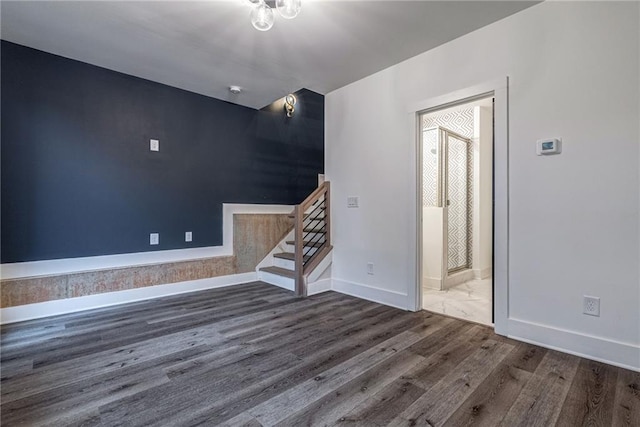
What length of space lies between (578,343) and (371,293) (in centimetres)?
173

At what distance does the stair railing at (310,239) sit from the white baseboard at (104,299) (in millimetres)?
1040

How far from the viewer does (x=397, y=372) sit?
1772mm

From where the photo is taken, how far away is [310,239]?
4227 mm

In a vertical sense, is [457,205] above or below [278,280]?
above

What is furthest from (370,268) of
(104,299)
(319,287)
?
(104,299)

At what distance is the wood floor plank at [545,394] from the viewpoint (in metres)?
1.37

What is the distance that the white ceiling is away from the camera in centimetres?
215

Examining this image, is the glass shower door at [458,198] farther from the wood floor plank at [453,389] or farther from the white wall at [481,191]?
the wood floor plank at [453,389]

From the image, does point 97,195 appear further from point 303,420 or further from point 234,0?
point 303,420

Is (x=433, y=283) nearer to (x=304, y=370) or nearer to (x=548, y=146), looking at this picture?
(x=548, y=146)

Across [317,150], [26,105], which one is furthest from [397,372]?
[317,150]

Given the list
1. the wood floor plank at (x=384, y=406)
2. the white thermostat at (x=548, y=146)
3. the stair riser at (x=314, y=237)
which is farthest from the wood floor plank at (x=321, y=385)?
the stair riser at (x=314, y=237)

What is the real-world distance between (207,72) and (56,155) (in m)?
1.66

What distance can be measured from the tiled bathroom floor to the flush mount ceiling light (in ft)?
9.16
